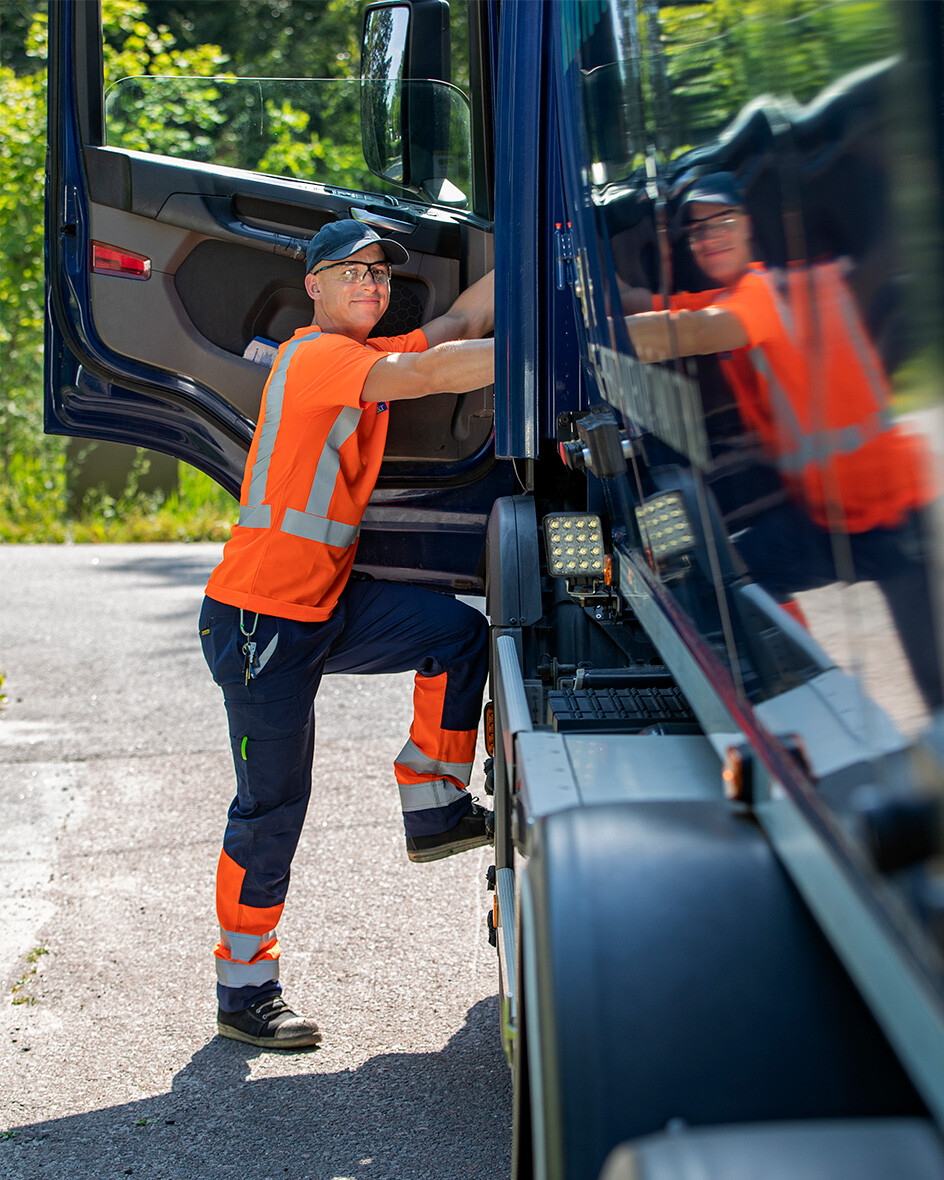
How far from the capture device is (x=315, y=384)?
10.5 feet

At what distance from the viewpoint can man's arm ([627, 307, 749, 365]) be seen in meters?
1.37

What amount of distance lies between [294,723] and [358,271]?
1.20 m

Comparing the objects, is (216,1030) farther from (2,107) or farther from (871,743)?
(2,107)

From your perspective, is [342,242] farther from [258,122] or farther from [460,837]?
[460,837]

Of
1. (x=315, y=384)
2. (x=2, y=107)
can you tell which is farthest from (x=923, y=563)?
(x=2, y=107)

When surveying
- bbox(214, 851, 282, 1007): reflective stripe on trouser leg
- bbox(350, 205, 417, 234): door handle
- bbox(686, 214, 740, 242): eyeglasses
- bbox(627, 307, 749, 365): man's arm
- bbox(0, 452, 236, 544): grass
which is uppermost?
bbox(0, 452, 236, 544): grass

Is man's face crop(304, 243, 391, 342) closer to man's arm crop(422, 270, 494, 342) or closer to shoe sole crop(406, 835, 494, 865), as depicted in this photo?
man's arm crop(422, 270, 494, 342)

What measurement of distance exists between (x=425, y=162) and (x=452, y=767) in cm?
175

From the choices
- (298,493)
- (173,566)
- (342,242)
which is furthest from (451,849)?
(173,566)

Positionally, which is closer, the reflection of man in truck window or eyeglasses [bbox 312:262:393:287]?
the reflection of man in truck window

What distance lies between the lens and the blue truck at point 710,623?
908 mm

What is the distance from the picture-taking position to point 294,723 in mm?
3287

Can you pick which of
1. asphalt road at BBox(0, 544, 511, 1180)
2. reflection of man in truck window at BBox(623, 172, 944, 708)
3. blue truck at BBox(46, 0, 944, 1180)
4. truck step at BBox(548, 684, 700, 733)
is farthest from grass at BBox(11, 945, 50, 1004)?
reflection of man in truck window at BBox(623, 172, 944, 708)

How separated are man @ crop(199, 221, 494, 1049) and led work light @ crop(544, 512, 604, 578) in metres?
0.53
